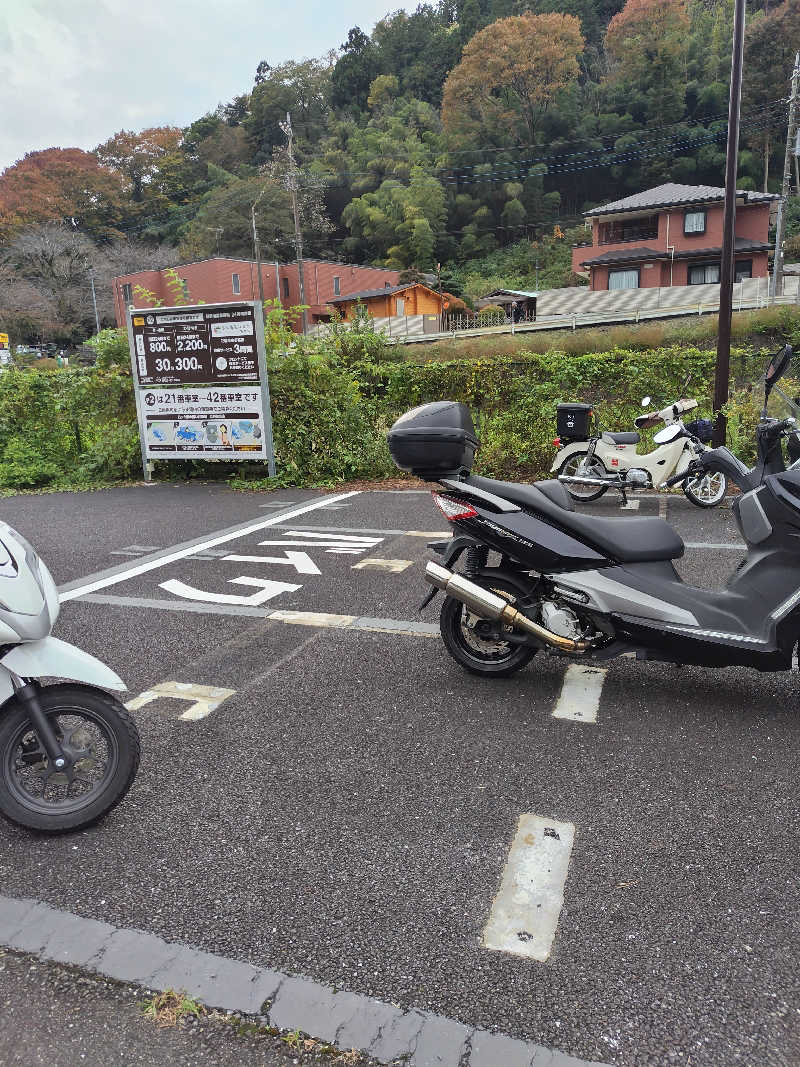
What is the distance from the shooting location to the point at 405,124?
74438 mm

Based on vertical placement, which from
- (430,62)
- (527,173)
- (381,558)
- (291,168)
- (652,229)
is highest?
(430,62)

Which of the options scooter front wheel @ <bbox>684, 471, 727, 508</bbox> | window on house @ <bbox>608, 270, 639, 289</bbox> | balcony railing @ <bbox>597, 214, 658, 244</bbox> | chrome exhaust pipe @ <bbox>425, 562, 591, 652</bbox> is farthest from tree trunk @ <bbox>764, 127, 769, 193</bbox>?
chrome exhaust pipe @ <bbox>425, 562, 591, 652</bbox>

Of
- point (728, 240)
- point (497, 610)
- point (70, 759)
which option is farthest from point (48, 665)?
point (728, 240)

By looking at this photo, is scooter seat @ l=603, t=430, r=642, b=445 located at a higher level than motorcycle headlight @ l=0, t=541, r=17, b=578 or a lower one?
lower

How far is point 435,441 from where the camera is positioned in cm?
335

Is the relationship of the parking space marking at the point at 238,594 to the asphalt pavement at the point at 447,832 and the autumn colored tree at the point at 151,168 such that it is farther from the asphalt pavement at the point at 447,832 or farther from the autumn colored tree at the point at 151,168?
the autumn colored tree at the point at 151,168

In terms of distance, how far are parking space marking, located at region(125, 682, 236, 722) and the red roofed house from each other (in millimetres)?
42511

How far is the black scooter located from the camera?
3.05 meters

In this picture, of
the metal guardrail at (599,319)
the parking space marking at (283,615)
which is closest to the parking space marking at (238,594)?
the parking space marking at (283,615)

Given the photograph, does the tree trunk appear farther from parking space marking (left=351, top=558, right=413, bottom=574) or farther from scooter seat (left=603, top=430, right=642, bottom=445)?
parking space marking (left=351, top=558, right=413, bottom=574)

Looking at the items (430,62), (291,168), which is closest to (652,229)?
(291,168)

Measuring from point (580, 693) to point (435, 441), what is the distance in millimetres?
1348

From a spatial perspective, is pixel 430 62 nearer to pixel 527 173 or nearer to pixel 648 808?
pixel 527 173

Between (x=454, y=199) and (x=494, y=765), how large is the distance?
66243mm
